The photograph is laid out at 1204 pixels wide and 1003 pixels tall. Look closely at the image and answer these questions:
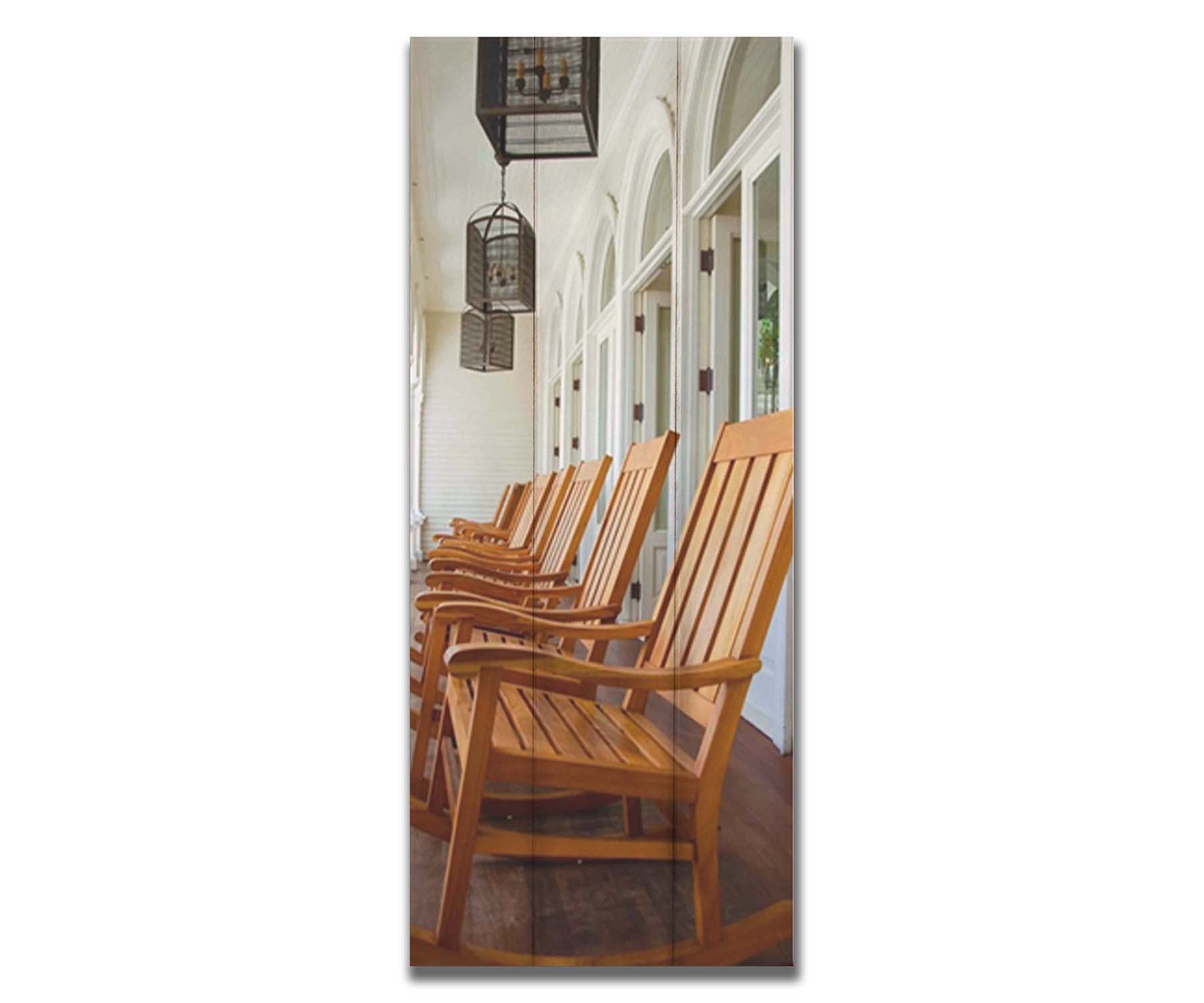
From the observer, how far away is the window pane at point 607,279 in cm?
209

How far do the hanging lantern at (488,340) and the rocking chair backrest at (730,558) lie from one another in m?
0.41

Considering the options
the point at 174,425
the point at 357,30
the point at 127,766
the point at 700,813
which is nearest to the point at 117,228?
the point at 174,425

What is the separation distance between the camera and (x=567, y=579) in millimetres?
2166

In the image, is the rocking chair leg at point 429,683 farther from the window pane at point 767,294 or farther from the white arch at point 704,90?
the white arch at point 704,90

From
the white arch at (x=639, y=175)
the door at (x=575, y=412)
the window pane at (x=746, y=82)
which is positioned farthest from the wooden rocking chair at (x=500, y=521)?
the window pane at (x=746, y=82)

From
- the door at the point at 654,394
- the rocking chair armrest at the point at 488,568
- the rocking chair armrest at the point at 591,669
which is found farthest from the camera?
the door at the point at 654,394

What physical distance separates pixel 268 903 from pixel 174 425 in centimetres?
87

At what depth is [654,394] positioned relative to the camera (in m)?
2.14

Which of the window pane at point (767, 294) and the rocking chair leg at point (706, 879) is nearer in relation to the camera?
the rocking chair leg at point (706, 879)

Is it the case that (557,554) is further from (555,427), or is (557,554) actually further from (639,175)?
(639,175)

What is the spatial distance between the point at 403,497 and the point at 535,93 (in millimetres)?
743

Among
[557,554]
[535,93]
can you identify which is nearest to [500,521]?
[557,554]

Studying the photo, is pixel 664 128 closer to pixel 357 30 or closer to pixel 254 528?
pixel 357 30

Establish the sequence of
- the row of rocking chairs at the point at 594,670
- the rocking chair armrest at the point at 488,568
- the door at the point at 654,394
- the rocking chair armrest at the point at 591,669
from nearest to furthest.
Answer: the rocking chair armrest at the point at 591,669 < the row of rocking chairs at the point at 594,670 < the rocking chair armrest at the point at 488,568 < the door at the point at 654,394
